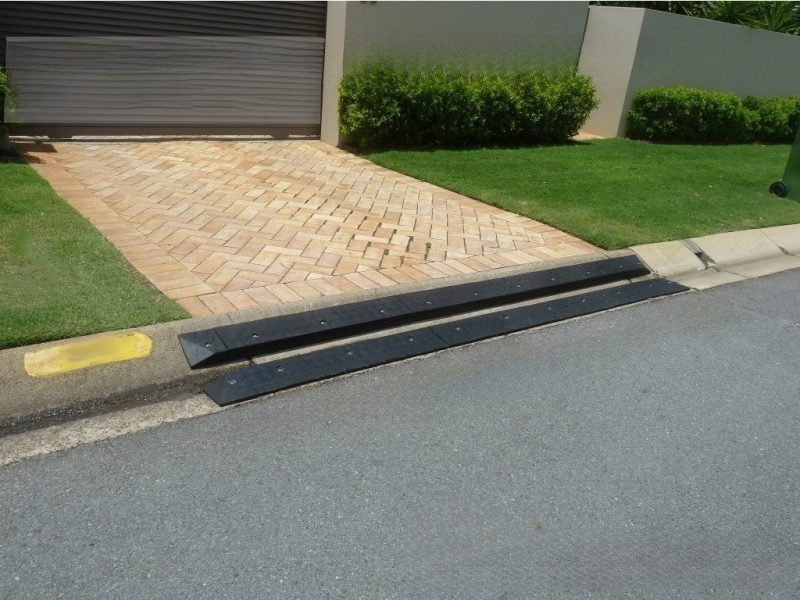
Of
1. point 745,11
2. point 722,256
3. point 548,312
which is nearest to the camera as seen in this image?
point 548,312

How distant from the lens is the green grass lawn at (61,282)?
164 inches

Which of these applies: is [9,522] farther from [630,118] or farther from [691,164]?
[630,118]

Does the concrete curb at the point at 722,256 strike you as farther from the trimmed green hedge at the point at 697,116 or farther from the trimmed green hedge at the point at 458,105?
the trimmed green hedge at the point at 697,116

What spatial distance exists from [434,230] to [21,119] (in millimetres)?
5489

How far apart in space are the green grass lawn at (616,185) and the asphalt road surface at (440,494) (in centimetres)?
306

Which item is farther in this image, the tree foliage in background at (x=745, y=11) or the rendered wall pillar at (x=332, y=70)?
the tree foliage in background at (x=745, y=11)

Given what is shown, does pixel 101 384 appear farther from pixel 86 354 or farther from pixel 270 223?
pixel 270 223

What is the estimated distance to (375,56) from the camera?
10141mm

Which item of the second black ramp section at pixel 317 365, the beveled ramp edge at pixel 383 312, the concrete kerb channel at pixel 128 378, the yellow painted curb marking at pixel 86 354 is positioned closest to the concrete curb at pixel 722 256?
the beveled ramp edge at pixel 383 312

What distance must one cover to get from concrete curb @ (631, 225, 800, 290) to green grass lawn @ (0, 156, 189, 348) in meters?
4.37

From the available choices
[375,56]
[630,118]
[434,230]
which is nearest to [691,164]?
[630,118]

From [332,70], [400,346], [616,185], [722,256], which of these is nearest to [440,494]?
[400,346]

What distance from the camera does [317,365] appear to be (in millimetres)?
4207

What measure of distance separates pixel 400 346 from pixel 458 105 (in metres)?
6.65
